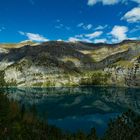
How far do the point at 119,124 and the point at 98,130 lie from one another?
52543 mm

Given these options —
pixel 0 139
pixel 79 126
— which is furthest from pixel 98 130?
pixel 0 139

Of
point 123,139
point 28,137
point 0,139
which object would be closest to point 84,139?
point 123,139

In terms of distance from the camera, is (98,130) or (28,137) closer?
(28,137)

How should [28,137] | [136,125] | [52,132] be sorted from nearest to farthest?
[28,137] → [136,125] → [52,132]

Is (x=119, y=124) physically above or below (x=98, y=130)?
above

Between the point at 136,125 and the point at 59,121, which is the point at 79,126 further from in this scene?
the point at 136,125

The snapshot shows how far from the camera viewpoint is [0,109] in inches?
4343

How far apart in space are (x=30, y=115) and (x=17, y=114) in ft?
29.3

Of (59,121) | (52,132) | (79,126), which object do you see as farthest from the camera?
(59,121)

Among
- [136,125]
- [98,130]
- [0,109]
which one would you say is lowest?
[98,130]

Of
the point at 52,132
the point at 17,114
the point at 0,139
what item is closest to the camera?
the point at 0,139

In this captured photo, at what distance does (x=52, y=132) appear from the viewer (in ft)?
385

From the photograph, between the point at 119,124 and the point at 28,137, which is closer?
the point at 28,137

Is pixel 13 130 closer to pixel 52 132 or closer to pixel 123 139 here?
pixel 52 132
